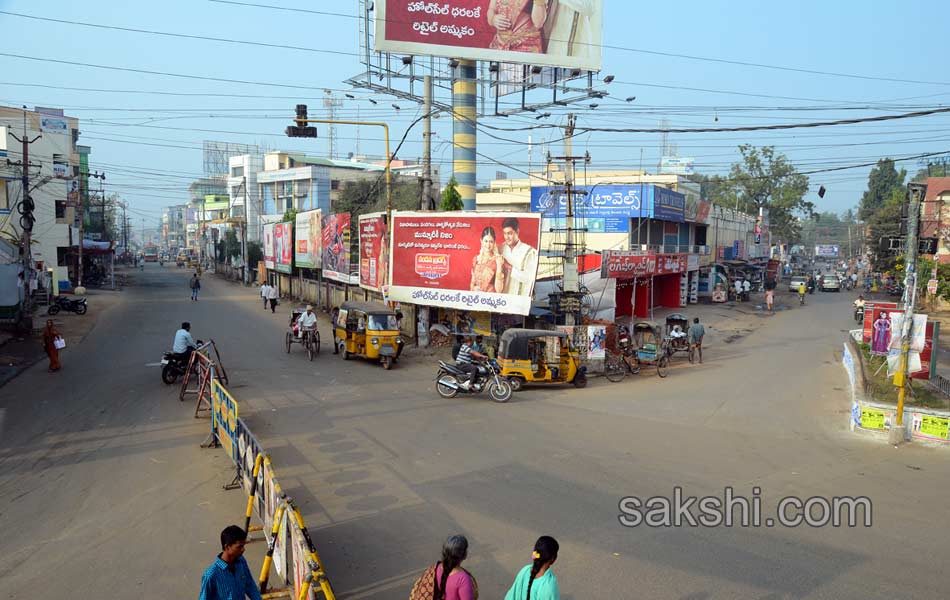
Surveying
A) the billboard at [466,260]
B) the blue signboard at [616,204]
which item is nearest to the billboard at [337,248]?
the billboard at [466,260]

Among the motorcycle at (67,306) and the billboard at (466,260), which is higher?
the billboard at (466,260)

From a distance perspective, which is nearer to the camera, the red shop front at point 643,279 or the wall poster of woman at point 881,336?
the wall poster of woman at point 881,336

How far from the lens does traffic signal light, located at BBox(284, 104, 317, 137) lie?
18.2m

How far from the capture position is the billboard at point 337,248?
3106 centimetres

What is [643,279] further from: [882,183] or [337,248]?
[882,183]

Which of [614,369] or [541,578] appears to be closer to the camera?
[541,578]

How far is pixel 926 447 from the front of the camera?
40.3ft

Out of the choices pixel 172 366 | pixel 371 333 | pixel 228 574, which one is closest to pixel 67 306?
pixel 172 366

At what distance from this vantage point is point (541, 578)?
4684 mm

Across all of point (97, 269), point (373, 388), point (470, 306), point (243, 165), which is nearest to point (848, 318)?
point (470, 306)

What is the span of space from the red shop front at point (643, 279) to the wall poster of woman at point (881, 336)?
846 centimetres

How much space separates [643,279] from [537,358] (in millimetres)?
18186

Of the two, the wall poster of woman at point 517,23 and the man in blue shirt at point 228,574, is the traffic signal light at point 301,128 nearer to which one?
the man in blue shirt at point 228,574

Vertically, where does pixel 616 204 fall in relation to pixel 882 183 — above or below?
below
